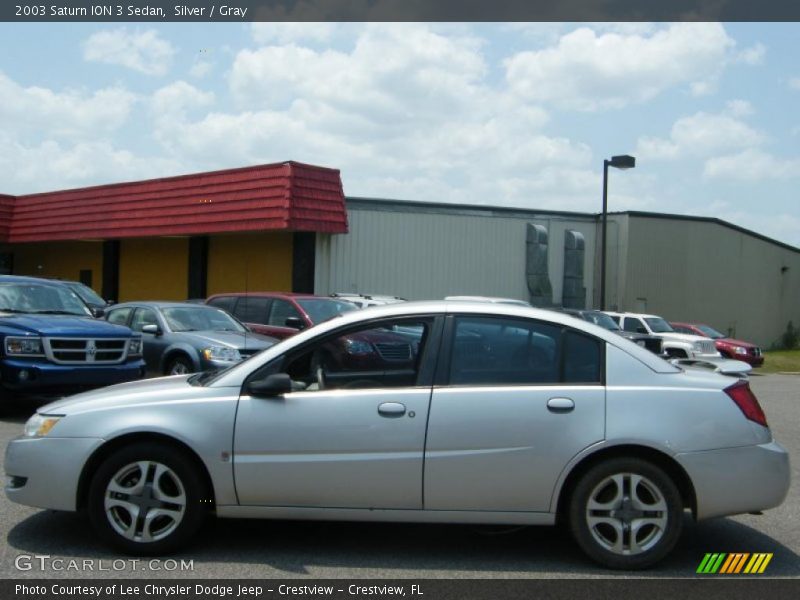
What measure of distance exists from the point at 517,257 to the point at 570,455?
23.3 meters

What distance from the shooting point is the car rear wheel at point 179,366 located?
12594mm

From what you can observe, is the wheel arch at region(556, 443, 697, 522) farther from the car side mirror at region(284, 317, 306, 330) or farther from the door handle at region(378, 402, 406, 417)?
the car side mirror at region(284, 317, 306, 330)

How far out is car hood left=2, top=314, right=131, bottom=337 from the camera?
34.4 ft

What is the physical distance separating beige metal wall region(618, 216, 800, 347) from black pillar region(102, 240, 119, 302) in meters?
17.6

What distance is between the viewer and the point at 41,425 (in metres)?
5.36

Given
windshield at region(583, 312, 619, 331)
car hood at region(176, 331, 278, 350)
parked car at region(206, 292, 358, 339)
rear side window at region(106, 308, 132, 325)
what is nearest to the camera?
car hood at region(176, 331, 278, 350)

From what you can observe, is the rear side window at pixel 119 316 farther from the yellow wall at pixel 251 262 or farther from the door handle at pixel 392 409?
the door handle at pixel 392 409

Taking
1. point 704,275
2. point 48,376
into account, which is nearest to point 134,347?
point 48,376

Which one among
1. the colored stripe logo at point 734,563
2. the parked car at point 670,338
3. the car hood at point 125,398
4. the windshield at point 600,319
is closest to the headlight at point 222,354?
the car hood at point 125,398

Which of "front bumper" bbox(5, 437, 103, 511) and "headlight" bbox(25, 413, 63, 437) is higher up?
"headlight" bbox(25, 413, 63, 437)

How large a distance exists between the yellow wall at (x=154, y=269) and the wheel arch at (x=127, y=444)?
22.6m

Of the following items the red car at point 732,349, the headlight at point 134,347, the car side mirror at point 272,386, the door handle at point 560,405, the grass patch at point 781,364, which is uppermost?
the car side mirror at point 272,386

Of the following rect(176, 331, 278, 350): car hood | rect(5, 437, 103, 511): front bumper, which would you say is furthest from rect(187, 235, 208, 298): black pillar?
rect(5, 437, 103, 511): front bumper
